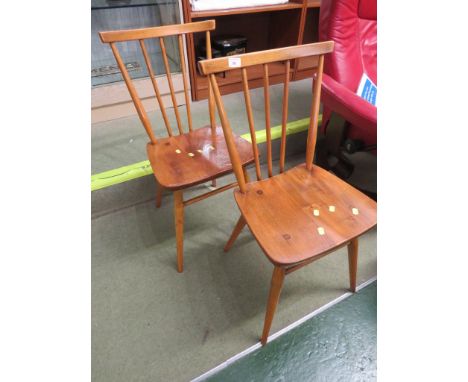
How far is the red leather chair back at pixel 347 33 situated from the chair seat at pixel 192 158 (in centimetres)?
57

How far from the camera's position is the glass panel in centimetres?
179

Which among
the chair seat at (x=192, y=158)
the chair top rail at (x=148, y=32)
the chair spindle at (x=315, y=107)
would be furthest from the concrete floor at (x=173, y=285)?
the chair top rail at (x=148, y=32)

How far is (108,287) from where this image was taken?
1.18 metres

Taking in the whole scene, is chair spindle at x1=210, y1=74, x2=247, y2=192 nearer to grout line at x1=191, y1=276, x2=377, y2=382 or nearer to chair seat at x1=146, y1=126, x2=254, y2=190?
chair seat at x1=146, y1=126, x2=254, y2=190

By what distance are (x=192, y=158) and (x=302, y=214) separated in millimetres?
466

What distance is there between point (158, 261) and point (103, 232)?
332mm

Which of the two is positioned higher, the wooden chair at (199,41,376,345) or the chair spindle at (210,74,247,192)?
the chair spindle at (210,74,247,192)

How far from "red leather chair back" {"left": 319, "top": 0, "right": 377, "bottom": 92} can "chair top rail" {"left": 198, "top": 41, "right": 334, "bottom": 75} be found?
0.47 meters

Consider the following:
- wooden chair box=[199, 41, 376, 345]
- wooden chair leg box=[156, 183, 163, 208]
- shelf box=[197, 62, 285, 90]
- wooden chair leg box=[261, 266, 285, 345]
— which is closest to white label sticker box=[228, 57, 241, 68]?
wooden chair box=[199, 41, 376, 345]

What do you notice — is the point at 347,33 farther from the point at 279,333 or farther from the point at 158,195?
the point at 279,333

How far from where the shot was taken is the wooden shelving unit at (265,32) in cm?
195

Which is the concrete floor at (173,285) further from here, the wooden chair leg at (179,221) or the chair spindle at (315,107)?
the chair spindle at (315,107)
